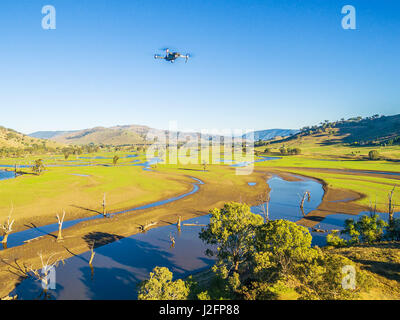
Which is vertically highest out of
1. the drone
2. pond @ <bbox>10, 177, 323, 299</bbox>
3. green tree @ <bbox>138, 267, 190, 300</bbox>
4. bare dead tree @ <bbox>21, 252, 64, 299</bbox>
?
the drone

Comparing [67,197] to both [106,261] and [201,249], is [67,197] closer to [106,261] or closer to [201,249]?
[106,261]

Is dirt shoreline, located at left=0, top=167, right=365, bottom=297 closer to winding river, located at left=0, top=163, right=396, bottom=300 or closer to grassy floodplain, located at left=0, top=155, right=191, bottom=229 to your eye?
winding river, located at left=0, top=163, right=396, bottom=300

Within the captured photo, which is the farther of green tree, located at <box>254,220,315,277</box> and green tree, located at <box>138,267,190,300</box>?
green tree, located at <box>254,220,315,277</box>

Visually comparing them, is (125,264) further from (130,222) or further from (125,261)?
(130,222)

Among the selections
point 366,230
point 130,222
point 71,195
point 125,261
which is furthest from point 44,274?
point 366,230

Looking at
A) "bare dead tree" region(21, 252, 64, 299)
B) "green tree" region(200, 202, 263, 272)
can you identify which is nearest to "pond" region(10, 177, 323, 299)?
"bare dead tree" region(21, 252, 64, 299)

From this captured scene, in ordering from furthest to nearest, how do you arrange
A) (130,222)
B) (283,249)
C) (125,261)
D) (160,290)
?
(130,222)
(125,261)
(283,249)
(160,290)

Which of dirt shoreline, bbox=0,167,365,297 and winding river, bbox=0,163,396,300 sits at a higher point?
dirt shoreline, bbox=0,167,365,297

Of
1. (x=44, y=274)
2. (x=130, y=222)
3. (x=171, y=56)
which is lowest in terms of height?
(x=44, y=274)
